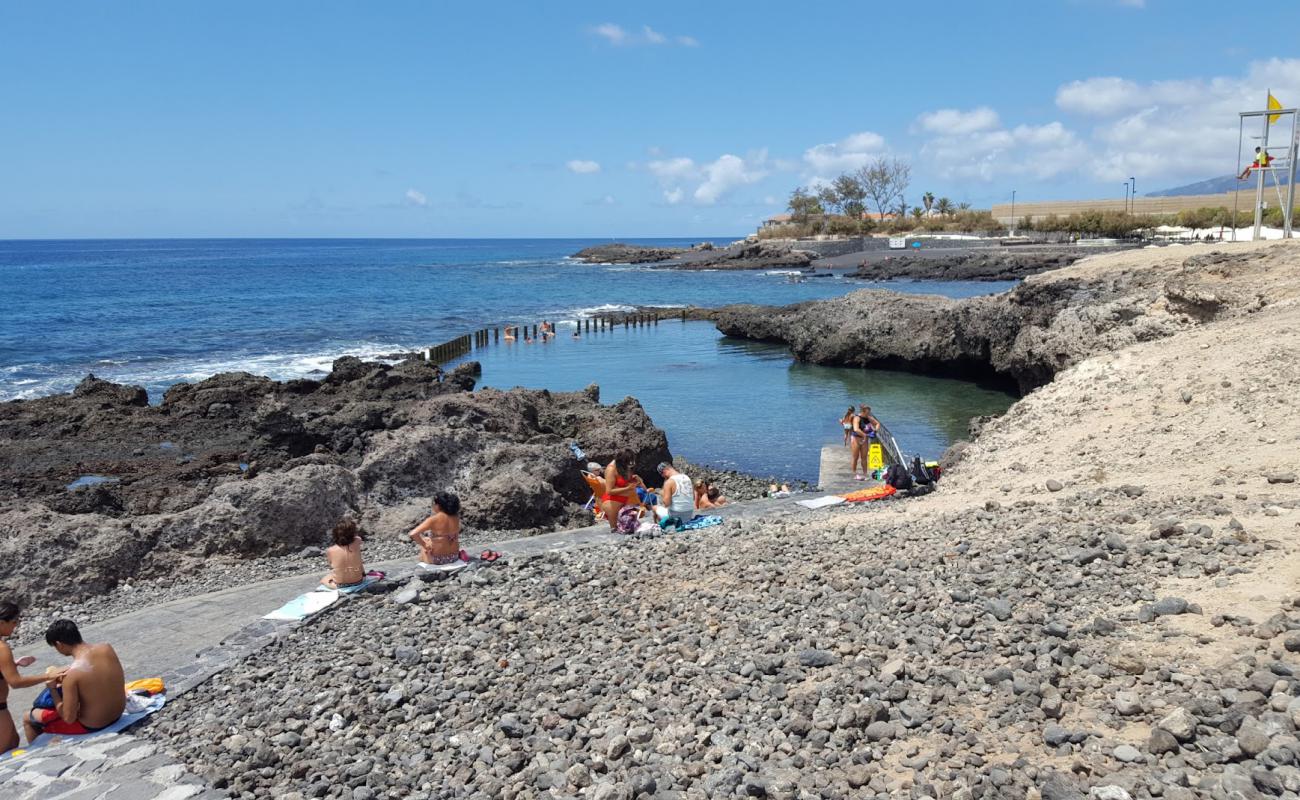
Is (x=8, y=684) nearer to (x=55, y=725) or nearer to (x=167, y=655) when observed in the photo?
(x=55, y=725)

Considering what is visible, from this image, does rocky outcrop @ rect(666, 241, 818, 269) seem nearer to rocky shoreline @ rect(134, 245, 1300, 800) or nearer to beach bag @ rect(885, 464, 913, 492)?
beach bag @ rect(885, 464, 913, 492)

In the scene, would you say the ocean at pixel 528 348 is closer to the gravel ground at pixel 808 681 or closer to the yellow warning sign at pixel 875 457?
the yellow warning sign at pixel 875 457

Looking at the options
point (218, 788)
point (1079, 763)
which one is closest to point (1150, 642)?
point (1079, 763)

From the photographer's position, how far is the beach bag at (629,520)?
12961mm

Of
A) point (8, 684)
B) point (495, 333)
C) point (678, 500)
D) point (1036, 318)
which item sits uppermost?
point (1036, 318)

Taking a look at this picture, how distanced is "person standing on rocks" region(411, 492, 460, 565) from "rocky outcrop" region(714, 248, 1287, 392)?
18.1 metres

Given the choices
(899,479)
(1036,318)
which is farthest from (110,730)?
(1036,318)

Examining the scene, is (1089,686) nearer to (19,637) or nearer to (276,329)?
(19,637)

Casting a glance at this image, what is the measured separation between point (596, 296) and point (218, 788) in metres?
72.9

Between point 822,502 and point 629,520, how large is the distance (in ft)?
11.1

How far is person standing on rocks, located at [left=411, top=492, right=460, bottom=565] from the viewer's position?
11062 mm

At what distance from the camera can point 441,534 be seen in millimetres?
11094

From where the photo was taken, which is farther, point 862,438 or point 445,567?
point 862,438

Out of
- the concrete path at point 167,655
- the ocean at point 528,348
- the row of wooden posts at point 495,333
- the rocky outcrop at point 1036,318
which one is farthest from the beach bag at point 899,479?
the row of wooden posts at point 495,333
